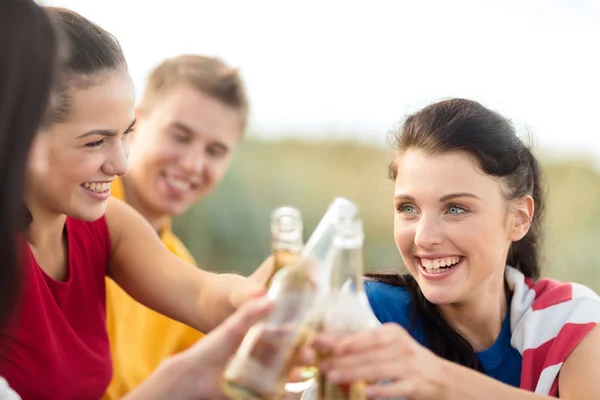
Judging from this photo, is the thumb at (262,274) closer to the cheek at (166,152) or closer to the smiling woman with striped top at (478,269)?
the smiling woman with striped top at (478,269)

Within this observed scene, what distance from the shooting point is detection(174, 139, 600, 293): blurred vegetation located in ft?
16.0

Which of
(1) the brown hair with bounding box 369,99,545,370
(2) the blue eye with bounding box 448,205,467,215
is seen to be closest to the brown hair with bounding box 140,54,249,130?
(1) the brown hair with bounding box 369,99,545,370

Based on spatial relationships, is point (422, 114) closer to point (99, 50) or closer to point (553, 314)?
point (553, 314)

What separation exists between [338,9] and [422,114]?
4352 millimetres

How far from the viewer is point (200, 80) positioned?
2.48m

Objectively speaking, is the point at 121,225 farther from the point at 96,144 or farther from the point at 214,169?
the point at 214,169

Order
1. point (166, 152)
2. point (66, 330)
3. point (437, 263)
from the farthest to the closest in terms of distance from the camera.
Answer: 1. point (166, 152)
2. point (437, 263)
3. point (66, 330)

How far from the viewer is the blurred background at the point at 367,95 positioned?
4867 millimetres

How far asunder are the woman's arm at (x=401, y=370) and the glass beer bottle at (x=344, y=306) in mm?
16

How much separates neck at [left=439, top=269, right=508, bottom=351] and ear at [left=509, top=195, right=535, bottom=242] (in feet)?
0.40

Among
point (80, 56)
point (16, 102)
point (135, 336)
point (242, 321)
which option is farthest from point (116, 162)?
point (135, 336)

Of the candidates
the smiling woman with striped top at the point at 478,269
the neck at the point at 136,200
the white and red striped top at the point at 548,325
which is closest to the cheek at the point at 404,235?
the smiling woman with striped top at the point at 478,269

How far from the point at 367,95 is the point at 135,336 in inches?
131

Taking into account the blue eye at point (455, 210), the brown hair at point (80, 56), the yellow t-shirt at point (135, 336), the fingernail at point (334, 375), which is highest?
the brown hair at point (80, 56)
